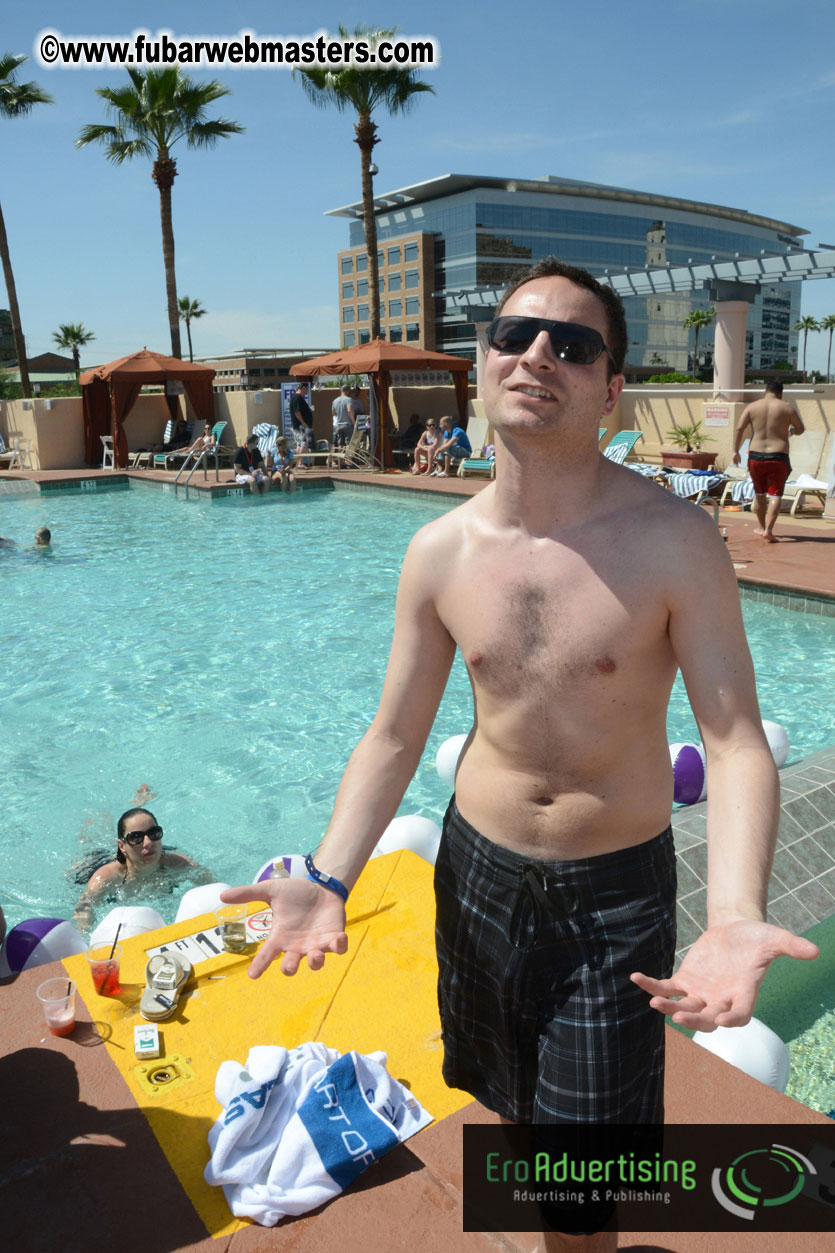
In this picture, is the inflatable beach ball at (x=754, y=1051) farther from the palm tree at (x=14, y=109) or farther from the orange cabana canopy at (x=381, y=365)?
the palm tree at (x=14, y=109)

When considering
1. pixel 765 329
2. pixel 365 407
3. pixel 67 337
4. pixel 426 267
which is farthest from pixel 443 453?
pixel 765 329

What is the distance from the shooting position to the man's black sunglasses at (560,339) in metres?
1.51

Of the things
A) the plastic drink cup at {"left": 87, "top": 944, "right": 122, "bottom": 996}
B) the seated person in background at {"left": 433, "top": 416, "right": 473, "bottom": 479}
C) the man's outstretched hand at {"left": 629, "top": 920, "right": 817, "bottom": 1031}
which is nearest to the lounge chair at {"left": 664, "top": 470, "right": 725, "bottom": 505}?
the seated person in background at {"left": 433, "top": 416, "right": 473, "bottom": 479}

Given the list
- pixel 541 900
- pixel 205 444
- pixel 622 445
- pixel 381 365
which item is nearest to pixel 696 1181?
pixel 541 900

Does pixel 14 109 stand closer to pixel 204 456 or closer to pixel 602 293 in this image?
pixel 204 456

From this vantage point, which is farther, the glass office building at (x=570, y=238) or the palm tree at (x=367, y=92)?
the glass office building at (x=570, y=238)

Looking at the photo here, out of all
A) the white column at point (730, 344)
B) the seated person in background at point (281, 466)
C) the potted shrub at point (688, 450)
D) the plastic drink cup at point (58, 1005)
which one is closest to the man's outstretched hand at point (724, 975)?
the plastic drink cup at point (58, 1005)

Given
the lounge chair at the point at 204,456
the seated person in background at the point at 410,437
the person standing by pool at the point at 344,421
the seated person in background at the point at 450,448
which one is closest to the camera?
the seated person in background at the point at 450,448

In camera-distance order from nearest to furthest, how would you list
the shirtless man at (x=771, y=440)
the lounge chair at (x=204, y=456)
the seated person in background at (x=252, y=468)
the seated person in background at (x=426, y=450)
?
1. the shirtless man at (x=771, y=440)
2. the seated person in background at (x=252, y=468)
3. the seated person in background at (x=426, y=450)
4. the lounge chair at (x=204, y=456)

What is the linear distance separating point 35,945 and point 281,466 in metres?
14.5

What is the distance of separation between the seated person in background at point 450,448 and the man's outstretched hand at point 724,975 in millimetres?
16227

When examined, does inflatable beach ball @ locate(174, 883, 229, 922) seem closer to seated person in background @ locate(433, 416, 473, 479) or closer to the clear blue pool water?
the clear blue pool water

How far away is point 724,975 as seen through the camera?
3.97 ft

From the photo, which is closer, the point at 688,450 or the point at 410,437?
the point at 688,450
